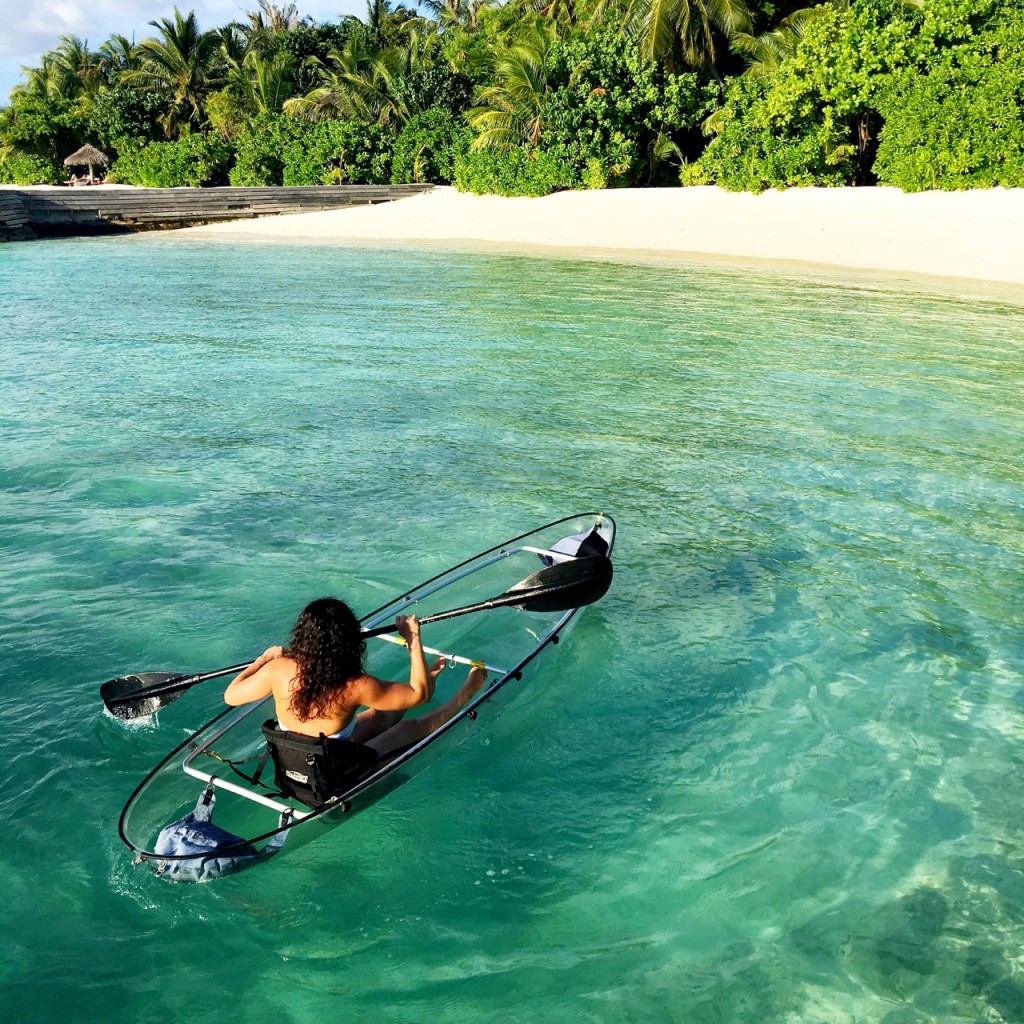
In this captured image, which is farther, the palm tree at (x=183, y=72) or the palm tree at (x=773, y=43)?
the palm tree at (x=183, y=72)

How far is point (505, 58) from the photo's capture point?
114ft

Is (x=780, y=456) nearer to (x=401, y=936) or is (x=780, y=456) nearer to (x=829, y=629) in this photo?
(x=829, y=629)

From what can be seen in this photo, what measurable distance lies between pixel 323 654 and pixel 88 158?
192 feet

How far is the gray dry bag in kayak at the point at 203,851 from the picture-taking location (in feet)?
14.2

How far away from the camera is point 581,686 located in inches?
244

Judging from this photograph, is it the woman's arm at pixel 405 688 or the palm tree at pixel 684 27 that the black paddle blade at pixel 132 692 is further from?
the palm tree at pixel 684 27

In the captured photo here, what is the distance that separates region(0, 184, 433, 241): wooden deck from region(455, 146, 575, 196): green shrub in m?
3.89

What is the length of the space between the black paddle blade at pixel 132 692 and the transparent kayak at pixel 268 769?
0.49 metres

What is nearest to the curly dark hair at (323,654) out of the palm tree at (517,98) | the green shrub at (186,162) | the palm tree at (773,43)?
the palm tree at (773,43)

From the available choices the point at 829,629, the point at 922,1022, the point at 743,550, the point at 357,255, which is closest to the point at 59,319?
the point at 357,255

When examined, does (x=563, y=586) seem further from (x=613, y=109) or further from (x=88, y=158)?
(x=88, y=158)

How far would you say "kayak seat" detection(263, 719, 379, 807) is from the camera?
438 cm

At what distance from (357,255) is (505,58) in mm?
10397

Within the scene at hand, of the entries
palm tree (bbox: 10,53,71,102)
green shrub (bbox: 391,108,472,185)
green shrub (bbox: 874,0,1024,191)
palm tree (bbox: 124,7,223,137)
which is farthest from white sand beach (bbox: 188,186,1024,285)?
palm tree (bbox: 10,53,71,102)
